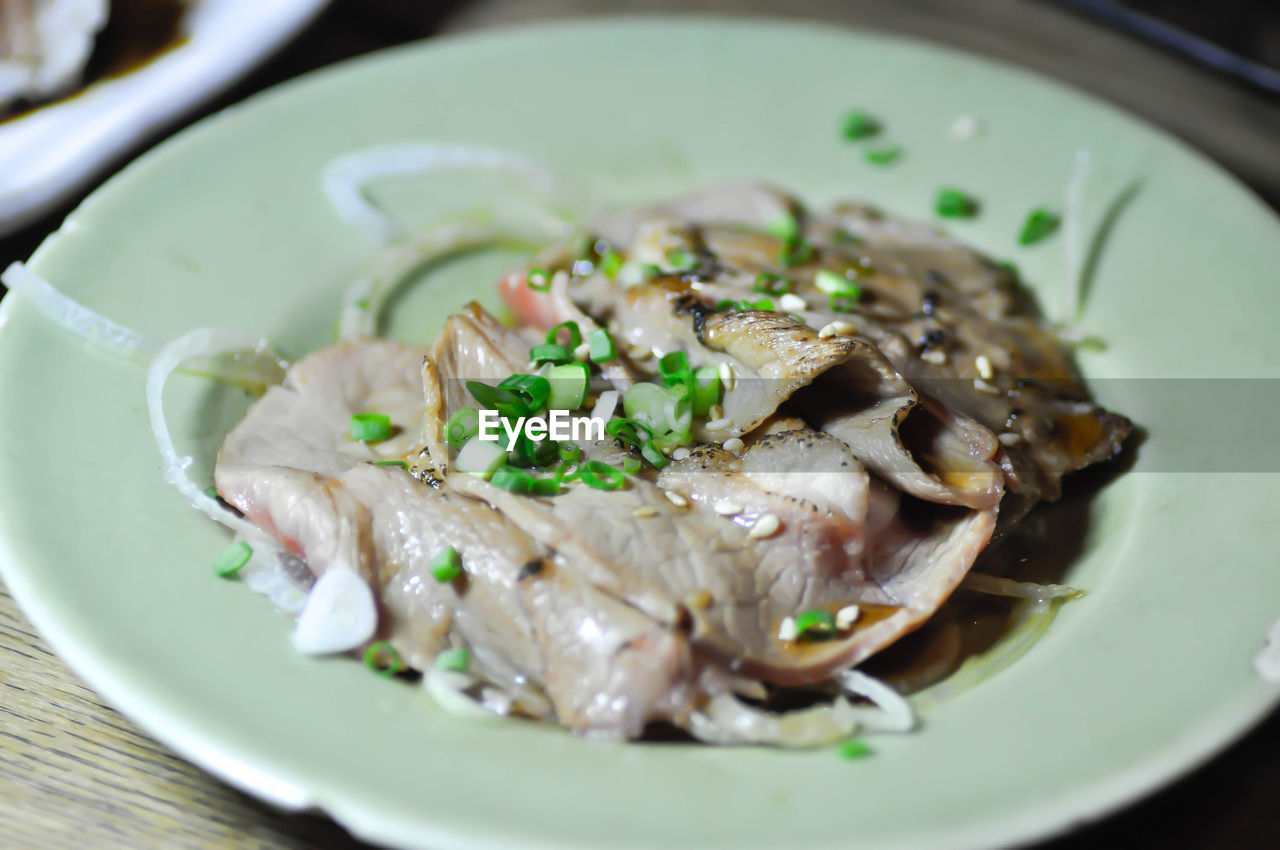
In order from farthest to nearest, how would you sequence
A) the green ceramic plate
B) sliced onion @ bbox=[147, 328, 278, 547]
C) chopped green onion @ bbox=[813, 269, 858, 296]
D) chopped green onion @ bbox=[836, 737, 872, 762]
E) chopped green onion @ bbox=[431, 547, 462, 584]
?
chopped green onion @ bbox=[813, 269, 858, 296]
sliced onion @ bbox=[147, 328, 278, 547]
chopped green onion @ bbox=[431, 547, 462, 584]
chopped green onion @ bbox=[836, 737, 872, 762]
the green ceramic plate

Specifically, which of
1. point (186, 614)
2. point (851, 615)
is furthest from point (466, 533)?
point (851, 615)

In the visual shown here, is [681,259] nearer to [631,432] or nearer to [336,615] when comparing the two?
[631,432]

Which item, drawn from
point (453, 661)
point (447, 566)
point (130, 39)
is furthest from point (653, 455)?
point (130, 39)

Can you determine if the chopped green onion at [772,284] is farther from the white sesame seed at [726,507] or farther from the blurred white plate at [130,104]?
the blurred white plate at [130,104]

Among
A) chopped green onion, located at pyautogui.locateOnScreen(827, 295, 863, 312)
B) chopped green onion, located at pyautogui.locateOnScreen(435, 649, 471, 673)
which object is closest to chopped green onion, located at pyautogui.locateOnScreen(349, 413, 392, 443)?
chopped green onion, located at pyautogui.locateOnScreen(435, 649, 471, 673)

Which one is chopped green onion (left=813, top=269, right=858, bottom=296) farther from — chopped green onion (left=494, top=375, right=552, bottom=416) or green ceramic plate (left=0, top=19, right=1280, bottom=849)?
chopped green onion (left=494, top=375, right=552, bottom=416)

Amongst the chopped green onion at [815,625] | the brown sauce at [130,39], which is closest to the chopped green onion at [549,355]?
the chopped green onion at [815,625]
